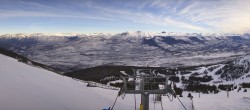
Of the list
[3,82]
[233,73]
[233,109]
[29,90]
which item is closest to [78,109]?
[29,90]

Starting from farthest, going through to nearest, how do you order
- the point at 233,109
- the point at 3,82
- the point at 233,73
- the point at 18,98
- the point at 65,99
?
the point at 233,73 → the point at 233,109 → the point at 65,99 → the point at 3,82 → the point at 18,98

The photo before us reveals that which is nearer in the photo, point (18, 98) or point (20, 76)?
point (18, 98)

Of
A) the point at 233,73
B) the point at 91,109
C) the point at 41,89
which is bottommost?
the point at 233,73

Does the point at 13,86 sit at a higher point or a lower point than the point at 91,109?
higher

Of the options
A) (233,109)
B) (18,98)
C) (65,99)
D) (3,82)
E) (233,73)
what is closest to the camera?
(18,98)

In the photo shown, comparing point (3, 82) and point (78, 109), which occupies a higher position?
point (3, 82)

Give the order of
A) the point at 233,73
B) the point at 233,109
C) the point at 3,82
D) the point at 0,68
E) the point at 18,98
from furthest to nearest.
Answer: the point at 233,73 → the point at 233,109 → the point at 0,68 → the point at 3,82 → the point at 18,98

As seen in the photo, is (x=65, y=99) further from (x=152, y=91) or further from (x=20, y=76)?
(x=152, y=91)

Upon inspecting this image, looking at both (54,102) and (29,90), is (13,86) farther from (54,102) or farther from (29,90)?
(54,102)

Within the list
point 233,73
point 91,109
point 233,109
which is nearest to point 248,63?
point 233,73
